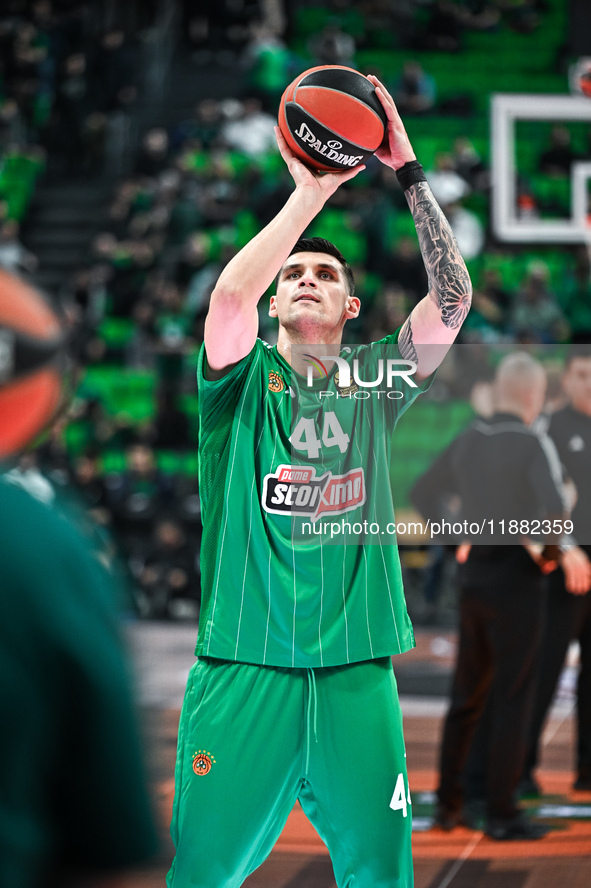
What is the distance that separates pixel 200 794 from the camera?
2422 mm

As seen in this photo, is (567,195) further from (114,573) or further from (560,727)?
(114,573)

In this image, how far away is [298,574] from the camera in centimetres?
261

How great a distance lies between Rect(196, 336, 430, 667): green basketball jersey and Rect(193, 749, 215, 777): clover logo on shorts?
0.79ft

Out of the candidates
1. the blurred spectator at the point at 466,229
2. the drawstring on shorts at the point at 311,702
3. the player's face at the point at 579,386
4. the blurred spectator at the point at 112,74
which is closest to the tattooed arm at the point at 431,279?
the drawstring on shorts at the point at 311,702

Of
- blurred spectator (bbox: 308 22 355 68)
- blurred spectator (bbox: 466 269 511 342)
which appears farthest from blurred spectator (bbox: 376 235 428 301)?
blurred spectator (bbox: 308 22 355 68)

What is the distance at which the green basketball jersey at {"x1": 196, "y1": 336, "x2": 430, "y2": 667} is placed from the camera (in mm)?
2562

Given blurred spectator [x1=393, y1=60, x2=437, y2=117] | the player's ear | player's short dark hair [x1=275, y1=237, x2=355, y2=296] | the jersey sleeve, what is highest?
blurred spectator [x1=393, y1=60, x2=437, y2=117]

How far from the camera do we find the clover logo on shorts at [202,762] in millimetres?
2438

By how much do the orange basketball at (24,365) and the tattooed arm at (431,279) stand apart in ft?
5.63

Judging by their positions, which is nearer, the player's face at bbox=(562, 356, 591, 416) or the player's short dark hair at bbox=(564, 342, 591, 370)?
the player's face at bbox=(562, 356, 591, 416)

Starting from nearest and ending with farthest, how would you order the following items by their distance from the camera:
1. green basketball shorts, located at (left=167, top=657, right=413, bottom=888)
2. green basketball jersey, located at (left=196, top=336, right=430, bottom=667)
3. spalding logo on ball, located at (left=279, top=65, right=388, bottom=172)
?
green basketball shorts, located at (left=167, top=657, right=413, bottom=888) < green basketball jersey, located at (left=196, top=336, right=430, bottom=667) < spalding logo on ball, located at (left=279, top=65, right=388, bottom=172)

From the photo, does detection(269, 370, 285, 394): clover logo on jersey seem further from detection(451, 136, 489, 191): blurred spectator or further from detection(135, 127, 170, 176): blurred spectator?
detection(135, 127, 170, 176): blurred spectator

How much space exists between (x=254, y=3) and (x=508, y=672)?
13.2 meters

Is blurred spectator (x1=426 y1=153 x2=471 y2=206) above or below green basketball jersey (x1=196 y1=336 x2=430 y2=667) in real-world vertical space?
above
